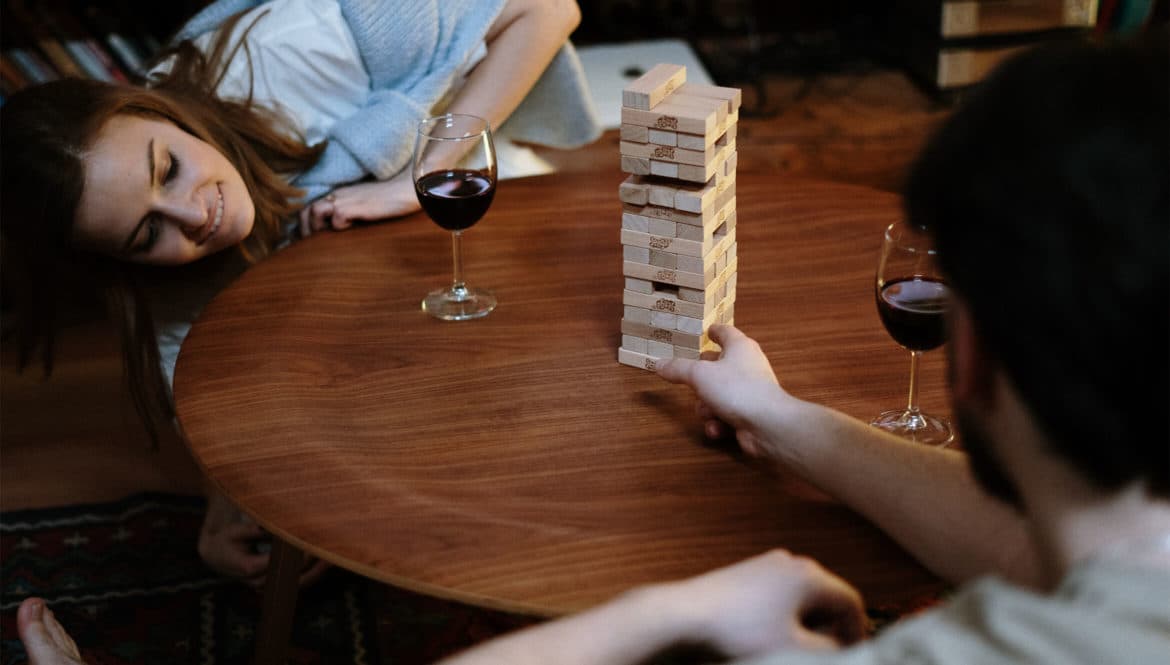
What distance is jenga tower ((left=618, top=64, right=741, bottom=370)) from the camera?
1.17m

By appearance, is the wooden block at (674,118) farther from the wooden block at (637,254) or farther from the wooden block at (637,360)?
the wooden block at (637,360)

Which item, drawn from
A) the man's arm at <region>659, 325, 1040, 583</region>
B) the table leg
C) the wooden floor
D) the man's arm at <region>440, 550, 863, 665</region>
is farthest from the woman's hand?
the man's arm at <region>440, 550, 863, 665</region>

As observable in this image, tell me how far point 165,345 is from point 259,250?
0.21m

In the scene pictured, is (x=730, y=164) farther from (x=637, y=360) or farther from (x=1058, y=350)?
(x=1058, y=350)

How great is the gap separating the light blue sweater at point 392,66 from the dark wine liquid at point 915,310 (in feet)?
3.15

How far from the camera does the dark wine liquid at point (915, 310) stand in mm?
1097

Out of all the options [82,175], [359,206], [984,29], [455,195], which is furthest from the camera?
[984,29]

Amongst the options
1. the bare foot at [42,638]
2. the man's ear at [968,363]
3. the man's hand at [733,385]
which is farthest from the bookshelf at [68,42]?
the man's ear at [968,363]

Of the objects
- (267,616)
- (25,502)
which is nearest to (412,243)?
(267,616)

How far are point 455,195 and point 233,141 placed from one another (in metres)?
0.53

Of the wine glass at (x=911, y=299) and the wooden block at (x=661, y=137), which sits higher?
the wooden block at (x=661, y=137)

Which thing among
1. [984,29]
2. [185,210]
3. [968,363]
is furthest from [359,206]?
[984,29]

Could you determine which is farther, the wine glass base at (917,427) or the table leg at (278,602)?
the table leg at (278,602)

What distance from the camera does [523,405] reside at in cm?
121
